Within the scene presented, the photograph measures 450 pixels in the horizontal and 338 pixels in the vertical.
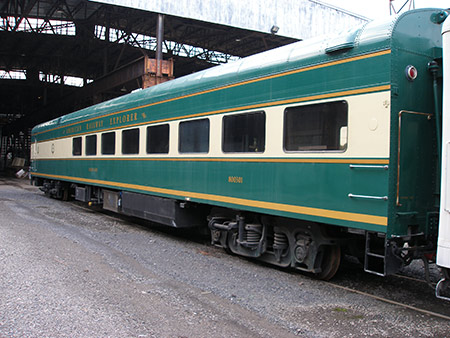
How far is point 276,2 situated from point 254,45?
334 inches

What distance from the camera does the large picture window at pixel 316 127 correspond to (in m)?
5.24

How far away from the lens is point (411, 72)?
4809 millimetres

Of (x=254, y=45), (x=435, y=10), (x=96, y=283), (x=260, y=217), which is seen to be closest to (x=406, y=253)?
(x=260, y=217)

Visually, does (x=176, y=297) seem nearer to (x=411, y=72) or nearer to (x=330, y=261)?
(x=330, y=261)

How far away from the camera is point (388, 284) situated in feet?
20.0

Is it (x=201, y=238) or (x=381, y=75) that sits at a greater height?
(x=381, y=75)

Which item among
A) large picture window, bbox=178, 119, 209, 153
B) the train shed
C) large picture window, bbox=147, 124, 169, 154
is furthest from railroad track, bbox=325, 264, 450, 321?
the train shed

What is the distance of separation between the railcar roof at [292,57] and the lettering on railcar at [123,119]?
29.0 inches

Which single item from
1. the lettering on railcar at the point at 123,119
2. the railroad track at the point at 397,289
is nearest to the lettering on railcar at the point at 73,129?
the lettering on railcar at the point at 123,119

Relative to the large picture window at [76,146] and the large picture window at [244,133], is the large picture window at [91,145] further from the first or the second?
the large picture window at [244,133]

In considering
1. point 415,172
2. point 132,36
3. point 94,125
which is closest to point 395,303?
point 415,172

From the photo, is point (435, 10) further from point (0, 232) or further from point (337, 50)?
point (0, 232)

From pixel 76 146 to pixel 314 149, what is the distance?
35.7 ft

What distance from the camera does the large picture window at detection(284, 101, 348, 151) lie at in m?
5.24
